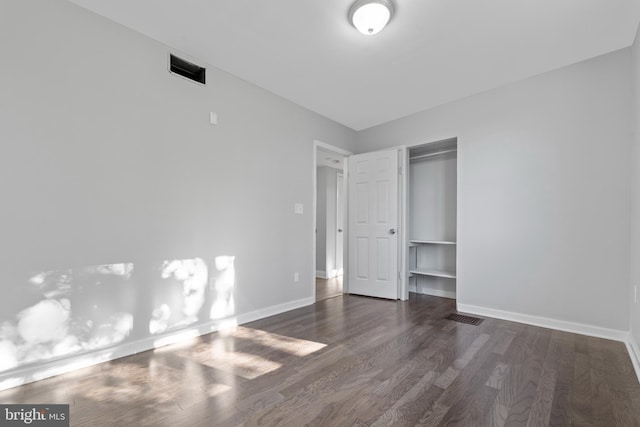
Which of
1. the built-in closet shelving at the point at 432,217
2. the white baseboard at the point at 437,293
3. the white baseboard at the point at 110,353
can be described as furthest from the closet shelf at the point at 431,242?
the white baseboard at the point at 110,353

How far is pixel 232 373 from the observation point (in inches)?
83.2

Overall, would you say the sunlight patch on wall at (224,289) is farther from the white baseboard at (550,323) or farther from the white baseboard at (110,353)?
the white baseboard at (550,323)

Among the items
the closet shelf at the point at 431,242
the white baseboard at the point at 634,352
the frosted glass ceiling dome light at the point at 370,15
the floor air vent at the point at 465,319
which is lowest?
the floor air vent at the point at 465,319

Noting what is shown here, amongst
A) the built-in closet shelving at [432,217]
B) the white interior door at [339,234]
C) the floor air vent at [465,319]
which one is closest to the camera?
the floor air vent at [465,319]

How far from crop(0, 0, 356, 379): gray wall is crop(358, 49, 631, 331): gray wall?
249 centimetres

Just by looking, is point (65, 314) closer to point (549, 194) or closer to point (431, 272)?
point (431, 272)

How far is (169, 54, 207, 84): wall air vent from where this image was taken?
282 centimetres

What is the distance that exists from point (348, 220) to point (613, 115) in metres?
3.20

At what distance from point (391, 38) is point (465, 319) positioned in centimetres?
297

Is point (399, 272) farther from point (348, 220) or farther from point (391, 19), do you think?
point (391, 19)

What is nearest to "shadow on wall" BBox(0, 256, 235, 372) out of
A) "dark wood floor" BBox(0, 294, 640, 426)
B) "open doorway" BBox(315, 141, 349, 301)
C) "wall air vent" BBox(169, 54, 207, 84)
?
"dark wood floor" BBox(0, 294, 640, 426)

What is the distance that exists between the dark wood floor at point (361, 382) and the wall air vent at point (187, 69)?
2508mm

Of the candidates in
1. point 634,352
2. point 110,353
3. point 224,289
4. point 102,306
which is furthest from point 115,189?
point 634,352

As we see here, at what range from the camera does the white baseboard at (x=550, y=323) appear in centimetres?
274
